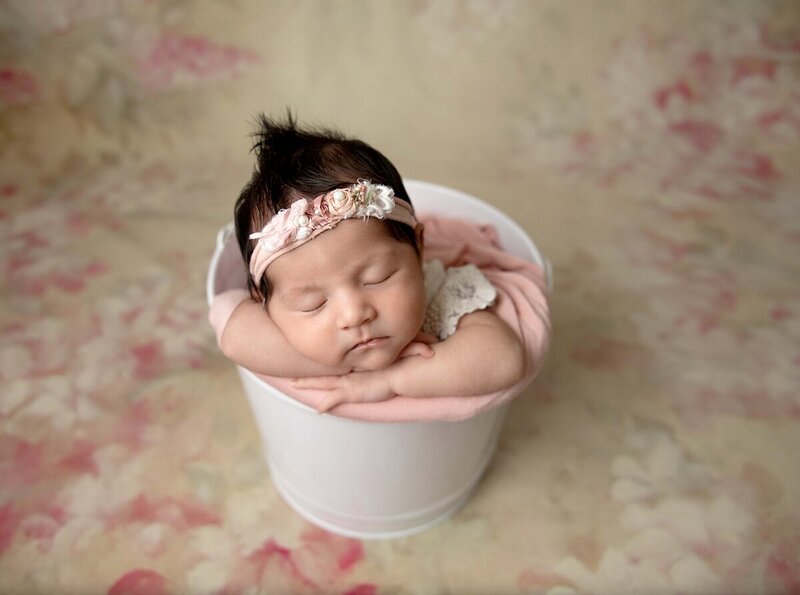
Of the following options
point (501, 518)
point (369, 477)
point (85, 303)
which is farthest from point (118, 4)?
point (501, 518)

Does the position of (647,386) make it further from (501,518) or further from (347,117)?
(347,117)

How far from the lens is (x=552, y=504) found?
1098 mm

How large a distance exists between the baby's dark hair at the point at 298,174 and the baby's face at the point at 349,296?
0.12 feet

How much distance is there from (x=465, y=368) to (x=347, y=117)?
3.42 ft

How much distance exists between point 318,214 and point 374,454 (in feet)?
1.06

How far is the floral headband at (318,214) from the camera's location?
0.72 metres

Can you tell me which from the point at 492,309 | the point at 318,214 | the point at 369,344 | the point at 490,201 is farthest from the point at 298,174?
the point at 490,201

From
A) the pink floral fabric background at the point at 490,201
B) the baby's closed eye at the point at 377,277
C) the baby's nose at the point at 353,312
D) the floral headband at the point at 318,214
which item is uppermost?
the floral headband at the point at 318,214

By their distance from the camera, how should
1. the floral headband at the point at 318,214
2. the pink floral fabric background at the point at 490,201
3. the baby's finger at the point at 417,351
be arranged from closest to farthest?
1. the floral headband at the point at 318,214
2. the baby's finger at the point at 417,351
3. the pink floral fabric background at the point at 490,201

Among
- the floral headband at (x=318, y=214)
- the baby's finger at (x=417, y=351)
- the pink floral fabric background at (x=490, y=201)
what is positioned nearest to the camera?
the floral headband at (x=318, y=214)

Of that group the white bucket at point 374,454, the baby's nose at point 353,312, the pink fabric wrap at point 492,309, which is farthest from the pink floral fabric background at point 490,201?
the baby's nose at point 353,312

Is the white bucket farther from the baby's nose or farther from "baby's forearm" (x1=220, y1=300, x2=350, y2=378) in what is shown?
the baby's nose

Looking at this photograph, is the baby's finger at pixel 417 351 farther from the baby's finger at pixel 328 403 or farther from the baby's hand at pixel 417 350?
the baby's finger at pixel 328 403

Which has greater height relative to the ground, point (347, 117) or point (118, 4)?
point (118, 4)
